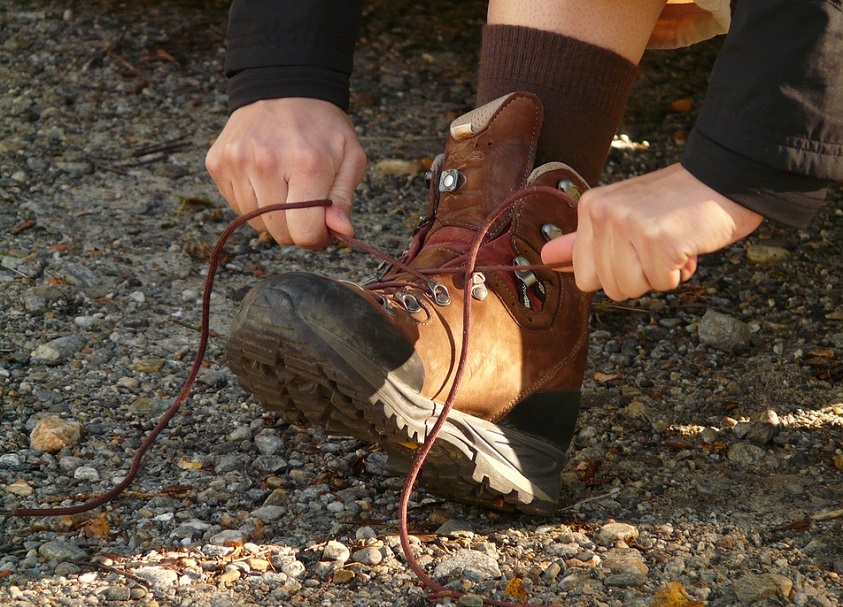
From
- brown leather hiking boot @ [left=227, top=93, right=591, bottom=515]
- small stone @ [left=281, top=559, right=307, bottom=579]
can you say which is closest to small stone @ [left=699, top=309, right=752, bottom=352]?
brown leather hiking boot @ [left=227, top=93, right=591, bottom=515]

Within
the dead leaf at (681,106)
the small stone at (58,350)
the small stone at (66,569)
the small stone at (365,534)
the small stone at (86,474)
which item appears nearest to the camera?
the small stone at (66,569)

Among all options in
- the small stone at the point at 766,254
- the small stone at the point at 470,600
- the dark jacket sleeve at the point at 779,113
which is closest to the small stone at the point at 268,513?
the small stone at the point at 470,600

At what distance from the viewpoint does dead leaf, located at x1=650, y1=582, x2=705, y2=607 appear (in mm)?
1259

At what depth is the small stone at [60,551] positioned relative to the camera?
1.33 meters

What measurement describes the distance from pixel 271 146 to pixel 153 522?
1.85ft

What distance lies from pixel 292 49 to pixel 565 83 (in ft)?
1.40

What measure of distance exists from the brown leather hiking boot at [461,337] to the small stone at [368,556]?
126 millimetres

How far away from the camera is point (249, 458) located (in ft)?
5.26

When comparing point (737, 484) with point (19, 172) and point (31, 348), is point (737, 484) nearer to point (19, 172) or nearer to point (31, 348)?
point (31, 348)

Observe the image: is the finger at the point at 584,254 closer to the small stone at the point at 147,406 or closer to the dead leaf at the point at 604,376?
the dead leaf at the point at 604,376

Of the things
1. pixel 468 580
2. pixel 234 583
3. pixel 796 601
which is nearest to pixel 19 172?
pixel 234 583

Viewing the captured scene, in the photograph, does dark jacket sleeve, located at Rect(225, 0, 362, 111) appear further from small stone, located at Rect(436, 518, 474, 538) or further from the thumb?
small stone, located at Rect(436, 518, 474, 538)

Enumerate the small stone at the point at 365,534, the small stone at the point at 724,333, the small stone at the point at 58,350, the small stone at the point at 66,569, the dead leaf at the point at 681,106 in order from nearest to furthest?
1. the small stone at the point at 66,569
2. the small stone at the point at 365,534
3. the small stone at the point at 58,350
4. the small stone at the point at 724,333
5. the dead leaf at the point at 681,106

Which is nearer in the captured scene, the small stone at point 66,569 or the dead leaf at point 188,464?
the small stone at point 66,569
